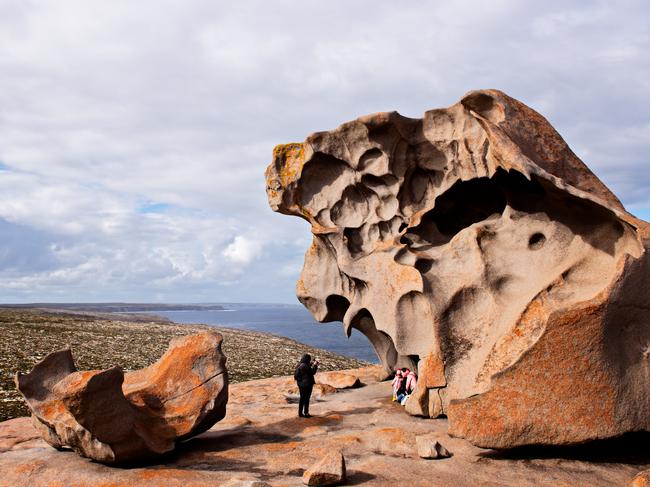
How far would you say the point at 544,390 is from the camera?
1089 cm

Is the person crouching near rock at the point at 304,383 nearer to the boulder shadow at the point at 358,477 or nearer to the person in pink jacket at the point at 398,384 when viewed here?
the person in pink jacket at the point at 398,384

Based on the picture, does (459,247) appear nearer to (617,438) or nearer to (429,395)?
(429,395)

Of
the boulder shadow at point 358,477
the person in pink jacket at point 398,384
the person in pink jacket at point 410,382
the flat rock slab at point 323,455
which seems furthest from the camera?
the person in pink jacket at point 398,384

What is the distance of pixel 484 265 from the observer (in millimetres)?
14391

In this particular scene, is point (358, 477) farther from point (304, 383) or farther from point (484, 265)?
point (484, 265)

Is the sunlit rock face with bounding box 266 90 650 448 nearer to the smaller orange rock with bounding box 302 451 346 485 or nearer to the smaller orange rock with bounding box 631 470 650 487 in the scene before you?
the smaller orange rock with bounding box 631 470 650 487

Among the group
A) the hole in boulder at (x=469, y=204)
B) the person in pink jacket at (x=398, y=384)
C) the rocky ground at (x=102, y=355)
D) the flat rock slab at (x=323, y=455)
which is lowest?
the rocky ground at (x=102, y=355)

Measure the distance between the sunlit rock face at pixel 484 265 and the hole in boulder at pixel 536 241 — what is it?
A: 0.03 meters

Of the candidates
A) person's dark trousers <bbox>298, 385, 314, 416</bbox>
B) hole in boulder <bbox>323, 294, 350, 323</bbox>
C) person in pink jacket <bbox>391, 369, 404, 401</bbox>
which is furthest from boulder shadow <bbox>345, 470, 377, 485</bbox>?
hole in boulder <bbox>323, 294, 350, 323</bbox>

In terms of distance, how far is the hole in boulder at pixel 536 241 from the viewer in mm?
13953

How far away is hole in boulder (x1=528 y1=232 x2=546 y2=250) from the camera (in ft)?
45.8

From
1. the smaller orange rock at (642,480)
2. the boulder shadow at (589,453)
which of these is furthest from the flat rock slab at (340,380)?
the smaller orange rock at (642,480)

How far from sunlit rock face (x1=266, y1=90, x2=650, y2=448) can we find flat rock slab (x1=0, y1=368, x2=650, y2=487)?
0.61 meters

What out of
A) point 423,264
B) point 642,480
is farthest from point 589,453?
point 423,264
